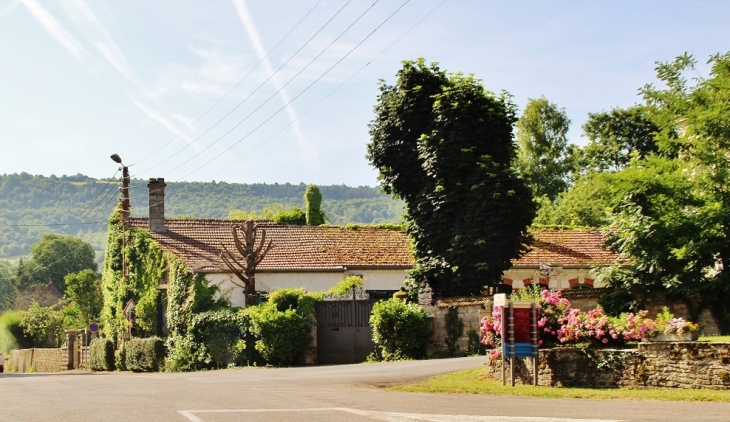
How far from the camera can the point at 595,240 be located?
150 feet

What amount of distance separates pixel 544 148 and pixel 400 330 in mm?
40258

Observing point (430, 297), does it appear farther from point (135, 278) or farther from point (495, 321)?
point (135, 278)

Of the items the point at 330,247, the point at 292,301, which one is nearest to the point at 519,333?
the point at 292,301

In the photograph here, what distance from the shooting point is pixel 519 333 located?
19953 millimetres

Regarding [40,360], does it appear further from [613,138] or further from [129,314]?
[613,138]

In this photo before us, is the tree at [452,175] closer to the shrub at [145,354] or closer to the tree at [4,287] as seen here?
the shrub at [145,354]

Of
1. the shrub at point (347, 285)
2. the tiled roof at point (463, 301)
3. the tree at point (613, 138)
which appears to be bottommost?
the tiled roof at point (463, 301)

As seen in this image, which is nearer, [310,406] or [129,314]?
[310,406]

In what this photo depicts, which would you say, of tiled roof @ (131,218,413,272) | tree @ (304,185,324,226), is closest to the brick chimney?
tiled roof @ (131,218,413,272)

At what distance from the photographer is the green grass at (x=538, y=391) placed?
1623 cm

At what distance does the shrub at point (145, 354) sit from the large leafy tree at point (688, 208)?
60.4 feet

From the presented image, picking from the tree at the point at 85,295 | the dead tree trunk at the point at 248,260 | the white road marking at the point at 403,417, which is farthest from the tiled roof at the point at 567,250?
the tree at the point at 85,295

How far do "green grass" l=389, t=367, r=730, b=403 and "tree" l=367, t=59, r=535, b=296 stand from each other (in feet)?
40.1

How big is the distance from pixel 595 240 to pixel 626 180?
19.2 metres
